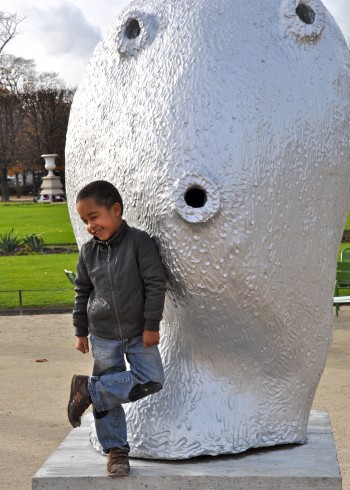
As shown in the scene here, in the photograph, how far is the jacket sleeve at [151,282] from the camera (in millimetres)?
3488

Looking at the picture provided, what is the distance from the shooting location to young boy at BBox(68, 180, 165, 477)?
351 centimetres

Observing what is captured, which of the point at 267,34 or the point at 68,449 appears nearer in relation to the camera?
the point at 267,34

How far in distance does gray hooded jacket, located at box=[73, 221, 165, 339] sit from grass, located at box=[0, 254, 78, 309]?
900 cm

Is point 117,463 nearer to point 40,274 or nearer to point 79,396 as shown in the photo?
point 79,396

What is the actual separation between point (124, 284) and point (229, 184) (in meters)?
0.58

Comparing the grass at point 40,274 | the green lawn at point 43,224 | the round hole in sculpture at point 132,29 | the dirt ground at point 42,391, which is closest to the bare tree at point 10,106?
the green lawn at point 43,224

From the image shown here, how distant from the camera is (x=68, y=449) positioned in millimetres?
4020

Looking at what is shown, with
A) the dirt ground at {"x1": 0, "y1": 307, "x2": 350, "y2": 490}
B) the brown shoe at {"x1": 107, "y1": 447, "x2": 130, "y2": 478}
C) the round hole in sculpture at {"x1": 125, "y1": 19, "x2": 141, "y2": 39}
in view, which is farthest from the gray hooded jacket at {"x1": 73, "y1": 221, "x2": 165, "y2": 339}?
the dirt ground at {"x1": 0, "y1": 307, "x2": 350, "y2": 490}

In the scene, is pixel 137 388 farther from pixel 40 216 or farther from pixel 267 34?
pixel 40 216

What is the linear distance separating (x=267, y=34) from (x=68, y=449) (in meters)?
2.07

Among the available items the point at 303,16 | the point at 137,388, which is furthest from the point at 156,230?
the point at 303,16

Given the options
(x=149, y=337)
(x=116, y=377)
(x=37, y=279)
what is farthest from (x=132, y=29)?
(x=37, y=279)

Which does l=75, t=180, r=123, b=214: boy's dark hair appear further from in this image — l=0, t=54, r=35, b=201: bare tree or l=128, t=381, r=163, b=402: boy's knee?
l=0, t=54, r=35, b=201: bare tree

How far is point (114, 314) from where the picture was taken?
3.57 meters
